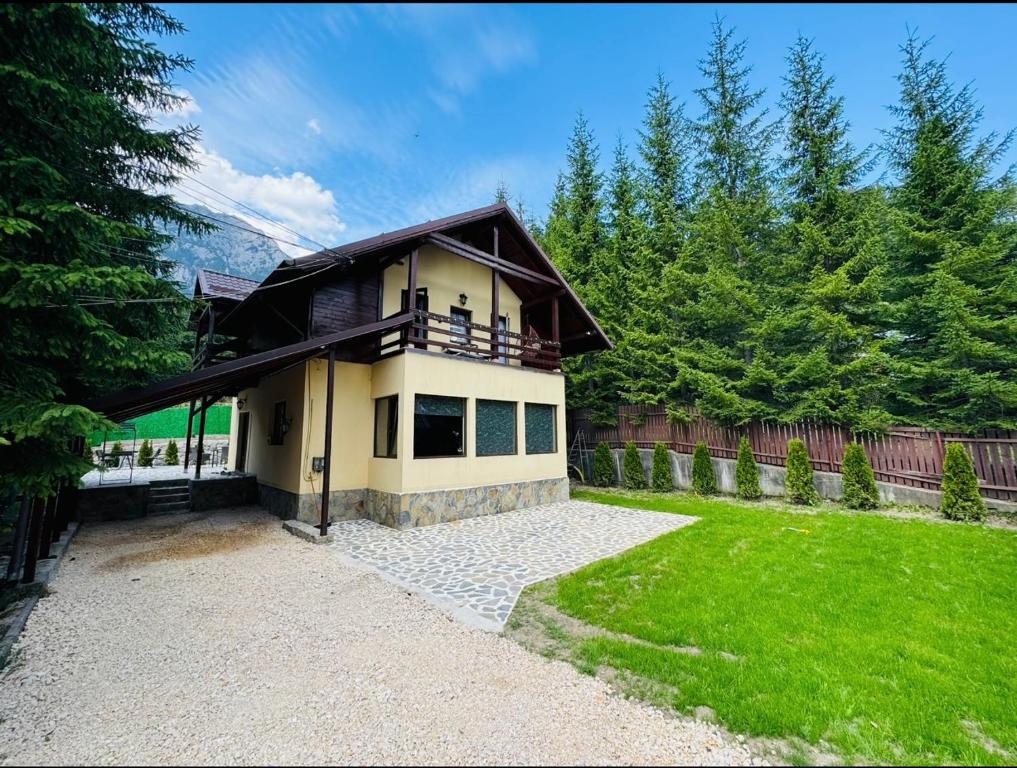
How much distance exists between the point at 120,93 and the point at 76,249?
382cm

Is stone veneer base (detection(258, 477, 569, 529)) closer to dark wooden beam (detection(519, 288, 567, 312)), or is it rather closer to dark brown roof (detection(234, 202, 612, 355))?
dark brown roof (detection(234, 202, 612, 355))

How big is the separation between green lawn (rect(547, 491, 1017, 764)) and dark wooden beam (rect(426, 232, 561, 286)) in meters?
7.37

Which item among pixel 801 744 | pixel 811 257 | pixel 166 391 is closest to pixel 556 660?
pixel 801 744

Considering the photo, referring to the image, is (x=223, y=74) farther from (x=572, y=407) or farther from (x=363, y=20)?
(x=572, y=407)

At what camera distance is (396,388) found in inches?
338

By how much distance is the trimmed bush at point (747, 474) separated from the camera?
10531 millimetres

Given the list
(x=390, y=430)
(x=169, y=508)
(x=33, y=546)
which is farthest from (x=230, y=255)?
(x=33, y=546)

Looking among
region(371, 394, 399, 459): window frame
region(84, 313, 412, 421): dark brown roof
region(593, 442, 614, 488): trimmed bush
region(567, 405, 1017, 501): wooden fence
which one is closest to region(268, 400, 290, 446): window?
region(84, 313, 412, 421): dark brown roof

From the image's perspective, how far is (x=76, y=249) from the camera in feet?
14.1

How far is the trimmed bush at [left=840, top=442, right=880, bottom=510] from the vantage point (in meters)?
8.91

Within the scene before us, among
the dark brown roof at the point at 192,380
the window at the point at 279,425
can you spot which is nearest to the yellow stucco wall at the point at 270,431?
the window at the point at 279,425

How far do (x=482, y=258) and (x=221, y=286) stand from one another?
8142 millimetres

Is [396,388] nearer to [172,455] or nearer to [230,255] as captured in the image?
[172,455]

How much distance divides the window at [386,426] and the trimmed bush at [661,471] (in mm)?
7755
